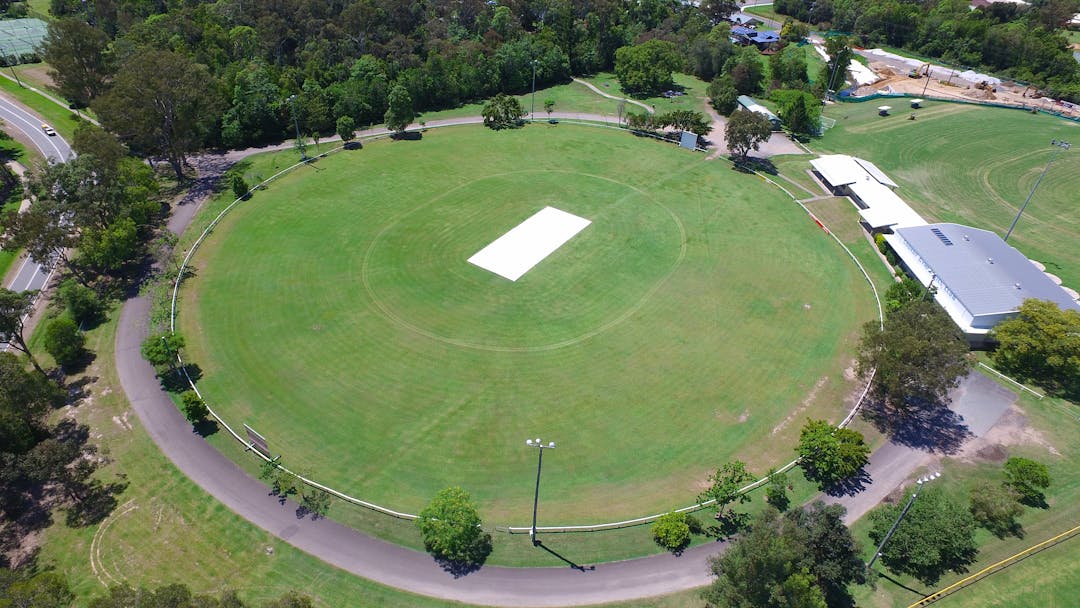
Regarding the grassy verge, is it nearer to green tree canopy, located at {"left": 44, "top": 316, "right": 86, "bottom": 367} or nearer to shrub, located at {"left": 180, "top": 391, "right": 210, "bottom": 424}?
shrub, located at {"left": 180, "top": 391, "right": 210, "bottom": 424}

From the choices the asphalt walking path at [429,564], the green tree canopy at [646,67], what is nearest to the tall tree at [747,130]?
the green tree canopy at [646,67]

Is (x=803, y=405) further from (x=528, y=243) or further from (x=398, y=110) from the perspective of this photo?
(x=398, y=110)

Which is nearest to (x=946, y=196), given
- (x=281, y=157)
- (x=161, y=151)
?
(x=281, y=157)

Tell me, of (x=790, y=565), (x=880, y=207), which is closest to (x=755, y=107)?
(x=880, y=207)

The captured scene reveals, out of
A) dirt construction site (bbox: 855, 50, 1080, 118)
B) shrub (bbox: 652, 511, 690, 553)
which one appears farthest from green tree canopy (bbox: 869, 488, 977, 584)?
dirt construction site (bbox: 855, 50, 1080, 118)

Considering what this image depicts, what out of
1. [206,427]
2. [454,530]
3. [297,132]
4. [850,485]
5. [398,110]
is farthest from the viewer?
[398,110]

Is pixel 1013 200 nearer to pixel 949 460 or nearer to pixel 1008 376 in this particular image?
pixel 1008 376

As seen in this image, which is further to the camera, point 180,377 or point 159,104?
point 159,104
